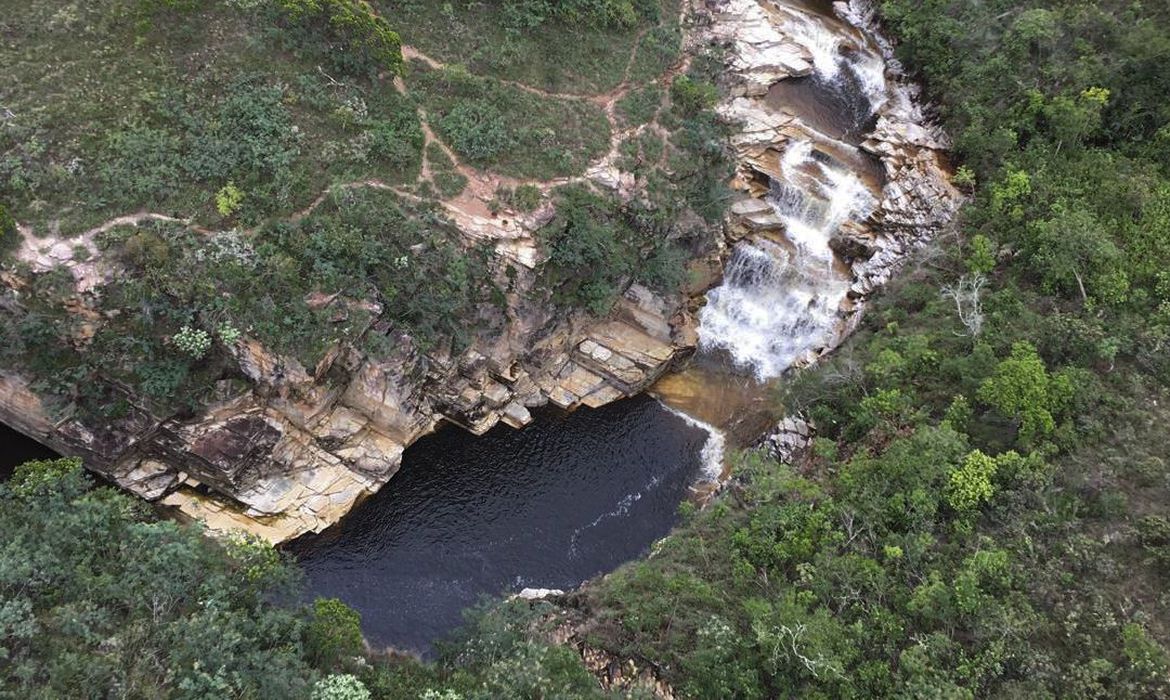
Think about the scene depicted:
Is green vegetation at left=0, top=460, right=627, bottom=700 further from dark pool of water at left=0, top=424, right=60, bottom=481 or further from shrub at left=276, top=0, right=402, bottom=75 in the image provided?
shrub at left=276, top=0, right=402, bottom=75

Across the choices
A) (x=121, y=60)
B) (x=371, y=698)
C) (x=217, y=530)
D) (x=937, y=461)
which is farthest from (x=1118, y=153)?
(x=121, y=60)

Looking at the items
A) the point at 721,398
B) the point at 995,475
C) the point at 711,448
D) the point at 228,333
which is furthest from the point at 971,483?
the point at 228,333

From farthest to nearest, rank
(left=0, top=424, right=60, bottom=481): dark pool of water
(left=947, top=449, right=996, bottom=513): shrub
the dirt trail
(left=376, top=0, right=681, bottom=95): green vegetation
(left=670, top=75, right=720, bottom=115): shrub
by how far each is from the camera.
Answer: (left=670, top=75, right=720, bottom=115): shrub < (left=376, top=0, right=681, bottom=95): green vegetation < (left=0, top=424, right=60, bottom=481): dark pool of water < the dirt trail < (left=947, top=449, right=996, bottom=513): shrub

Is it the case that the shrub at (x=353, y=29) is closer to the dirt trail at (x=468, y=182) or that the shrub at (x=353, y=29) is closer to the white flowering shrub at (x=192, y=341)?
the dirt trail at (x=468, y=182)

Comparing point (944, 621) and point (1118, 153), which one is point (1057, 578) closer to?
point (944, 621)

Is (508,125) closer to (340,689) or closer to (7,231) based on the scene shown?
(7,231)

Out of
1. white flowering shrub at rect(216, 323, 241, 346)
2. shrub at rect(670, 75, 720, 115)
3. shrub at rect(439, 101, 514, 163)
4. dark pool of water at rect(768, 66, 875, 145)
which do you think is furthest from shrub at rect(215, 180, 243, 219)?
dark pool of water at rect(768, 66, 875, 145)
